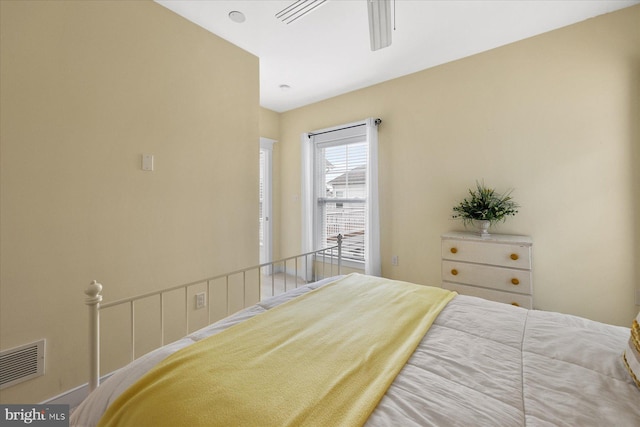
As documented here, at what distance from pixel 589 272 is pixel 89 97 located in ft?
12.2

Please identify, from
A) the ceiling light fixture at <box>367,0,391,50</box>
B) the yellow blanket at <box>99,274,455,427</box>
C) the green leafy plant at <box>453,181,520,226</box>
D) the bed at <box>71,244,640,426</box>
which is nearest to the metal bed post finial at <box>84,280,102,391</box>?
A: the bed at <box>71,244,640,426</box>

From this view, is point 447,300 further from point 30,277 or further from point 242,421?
point 30,277

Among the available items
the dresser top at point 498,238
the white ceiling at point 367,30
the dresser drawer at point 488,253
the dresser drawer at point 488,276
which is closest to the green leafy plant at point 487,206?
the dresser top at point 498,238

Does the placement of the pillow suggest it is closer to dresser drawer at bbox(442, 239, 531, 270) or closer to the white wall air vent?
dresser drawer at bbox(442, 239, 531, 270)

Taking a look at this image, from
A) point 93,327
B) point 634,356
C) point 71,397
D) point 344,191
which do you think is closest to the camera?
point 634,356

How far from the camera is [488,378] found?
Answer: 2.58 feet

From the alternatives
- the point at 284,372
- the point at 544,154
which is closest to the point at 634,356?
the point at 284,372

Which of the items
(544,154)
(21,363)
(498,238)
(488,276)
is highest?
(544,154)

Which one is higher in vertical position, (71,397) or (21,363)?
(21,363)

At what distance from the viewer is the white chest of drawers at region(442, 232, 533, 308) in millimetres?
2088

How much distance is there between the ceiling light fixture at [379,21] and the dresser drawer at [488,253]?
5.55ft

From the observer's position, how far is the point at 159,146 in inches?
75.4

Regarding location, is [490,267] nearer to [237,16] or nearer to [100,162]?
[237,16]

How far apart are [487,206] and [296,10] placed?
85.0 inches
